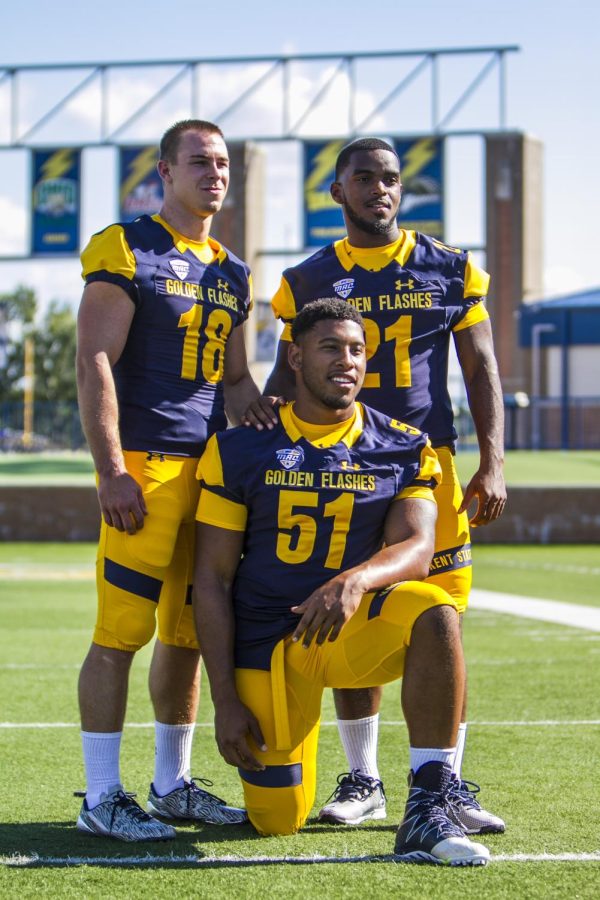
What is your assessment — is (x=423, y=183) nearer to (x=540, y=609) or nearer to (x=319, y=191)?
(x=319, y=191)

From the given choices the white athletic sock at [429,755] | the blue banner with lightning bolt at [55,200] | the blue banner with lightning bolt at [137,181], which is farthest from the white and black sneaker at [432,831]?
the blue banner with lightning bolt at [55,200]

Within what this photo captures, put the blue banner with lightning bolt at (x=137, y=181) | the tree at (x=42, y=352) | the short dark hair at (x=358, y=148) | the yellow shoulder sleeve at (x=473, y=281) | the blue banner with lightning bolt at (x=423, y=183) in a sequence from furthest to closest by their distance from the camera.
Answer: the tree at (x=42, y=352)
the blue banner with lightning bolt at (x=137, y=181)
the blue banner with lightning bolt at (x=423, y=183)
the yellow shoulder sleeve at (x=473, y=281)
the short dark hair at (x=358, y=148)

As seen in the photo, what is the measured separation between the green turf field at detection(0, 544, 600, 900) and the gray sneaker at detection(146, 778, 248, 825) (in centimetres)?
9

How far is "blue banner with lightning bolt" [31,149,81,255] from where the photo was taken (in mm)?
37844

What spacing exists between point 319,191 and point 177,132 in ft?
109

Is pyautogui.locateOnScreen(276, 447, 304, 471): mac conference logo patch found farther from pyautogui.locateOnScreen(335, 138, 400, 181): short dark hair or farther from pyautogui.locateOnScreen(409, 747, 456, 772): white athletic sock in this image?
pyautogui.locateOnScreen(335, 138, 400, 181): short dark hair

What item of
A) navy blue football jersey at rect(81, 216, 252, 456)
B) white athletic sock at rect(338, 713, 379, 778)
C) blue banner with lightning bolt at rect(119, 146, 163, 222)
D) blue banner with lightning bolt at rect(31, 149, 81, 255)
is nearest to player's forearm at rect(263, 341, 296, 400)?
navy blue football jersey at rect(81, 216, 252, 456)

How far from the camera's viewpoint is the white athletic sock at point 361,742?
449 cm

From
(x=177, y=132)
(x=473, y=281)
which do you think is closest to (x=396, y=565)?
(x=473, y=281)

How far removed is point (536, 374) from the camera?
42.7m

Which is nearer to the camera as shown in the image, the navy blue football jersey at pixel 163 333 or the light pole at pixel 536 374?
the navy blue football jersey at pixel 163 333

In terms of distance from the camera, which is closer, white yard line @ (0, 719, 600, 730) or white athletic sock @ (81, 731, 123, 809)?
white athletic sock @ (81, 731, 123, 809)

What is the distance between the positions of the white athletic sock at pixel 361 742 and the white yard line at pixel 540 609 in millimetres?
4839

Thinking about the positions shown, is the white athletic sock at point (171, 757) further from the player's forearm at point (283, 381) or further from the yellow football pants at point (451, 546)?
the player's forearm at point (283, 381)
